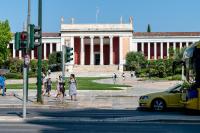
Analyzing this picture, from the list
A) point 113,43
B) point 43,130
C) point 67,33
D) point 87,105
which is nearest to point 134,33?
point 113,43

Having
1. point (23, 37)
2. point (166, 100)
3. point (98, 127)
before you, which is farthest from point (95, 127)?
point (166, 100)

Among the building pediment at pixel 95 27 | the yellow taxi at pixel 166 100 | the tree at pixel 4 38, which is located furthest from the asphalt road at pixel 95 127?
the building pediment at pixel 95 27

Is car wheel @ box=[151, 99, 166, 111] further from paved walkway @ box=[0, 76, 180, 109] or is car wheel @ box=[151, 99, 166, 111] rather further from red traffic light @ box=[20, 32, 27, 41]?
red traffic light @ box=[20, 32, 27, 41]

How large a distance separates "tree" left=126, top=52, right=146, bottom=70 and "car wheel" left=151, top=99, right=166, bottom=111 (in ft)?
261

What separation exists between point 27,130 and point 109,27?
112538 mm

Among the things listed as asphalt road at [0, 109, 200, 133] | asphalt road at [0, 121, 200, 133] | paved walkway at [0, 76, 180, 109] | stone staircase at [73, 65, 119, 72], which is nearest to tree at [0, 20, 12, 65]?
stone staircase at [73, 65, 119, 72]

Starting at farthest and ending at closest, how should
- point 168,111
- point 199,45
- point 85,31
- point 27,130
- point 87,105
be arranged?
point 85,31 → point 87,105 → point 168,111 → point 199,45 → point 27,130

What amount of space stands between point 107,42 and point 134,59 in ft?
67.0

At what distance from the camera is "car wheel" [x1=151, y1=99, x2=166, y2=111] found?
84.9 ft

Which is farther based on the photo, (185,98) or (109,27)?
(109,27)

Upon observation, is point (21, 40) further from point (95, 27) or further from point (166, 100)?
point (95, 27)

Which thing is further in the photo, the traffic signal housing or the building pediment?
the building pediment

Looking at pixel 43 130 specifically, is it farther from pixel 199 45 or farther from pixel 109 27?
pixel 109 27

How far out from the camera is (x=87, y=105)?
29625 millimetres
